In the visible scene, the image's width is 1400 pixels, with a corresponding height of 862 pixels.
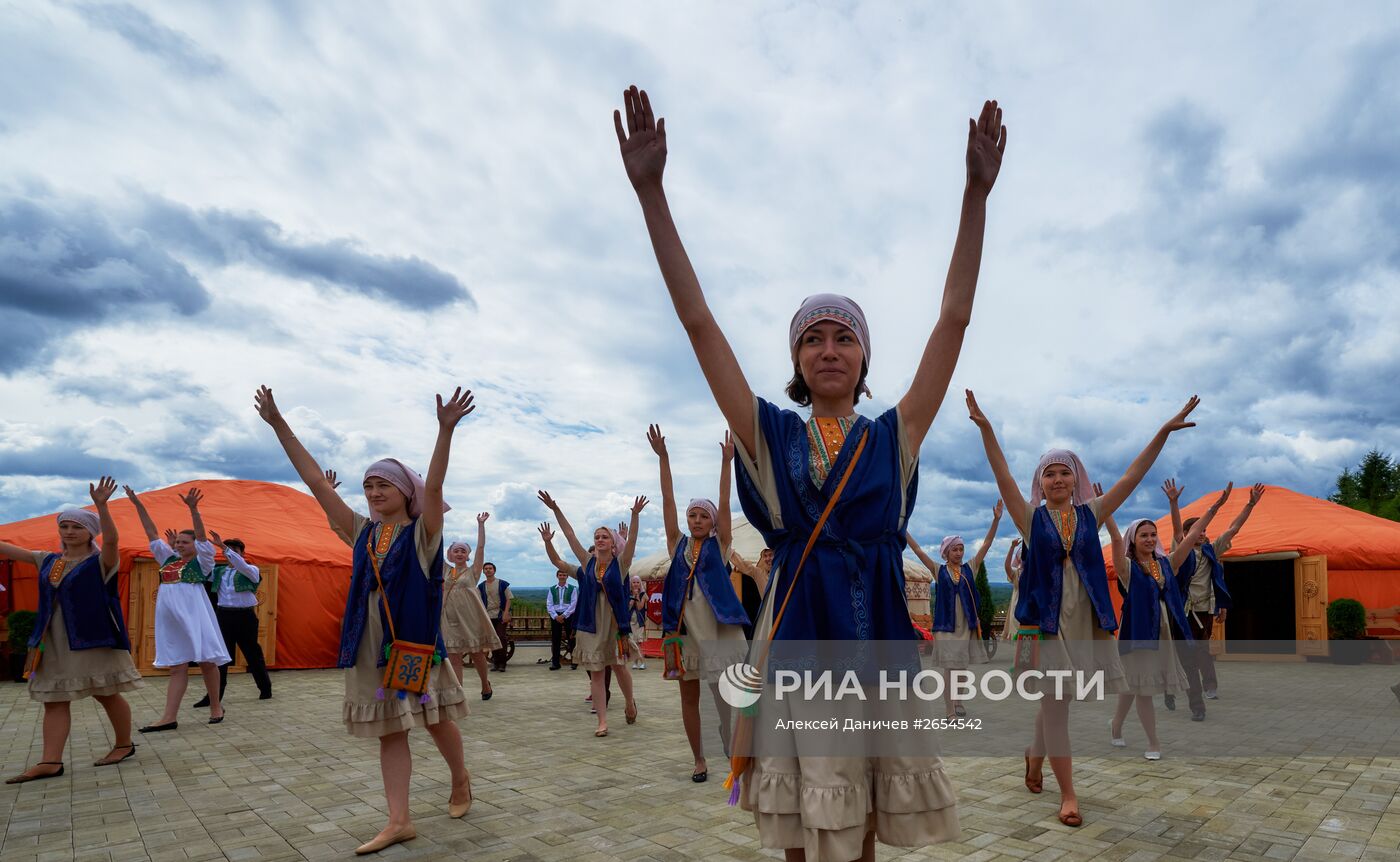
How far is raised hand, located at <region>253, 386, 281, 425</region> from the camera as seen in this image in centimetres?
468

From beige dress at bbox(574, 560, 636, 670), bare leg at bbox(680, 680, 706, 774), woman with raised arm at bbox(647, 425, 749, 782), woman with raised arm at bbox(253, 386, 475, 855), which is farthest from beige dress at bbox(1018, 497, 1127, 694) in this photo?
beige dress at bbox(574, 560, 636, 670)

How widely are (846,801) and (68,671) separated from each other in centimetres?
705

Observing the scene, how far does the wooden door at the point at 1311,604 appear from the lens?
1778 cm

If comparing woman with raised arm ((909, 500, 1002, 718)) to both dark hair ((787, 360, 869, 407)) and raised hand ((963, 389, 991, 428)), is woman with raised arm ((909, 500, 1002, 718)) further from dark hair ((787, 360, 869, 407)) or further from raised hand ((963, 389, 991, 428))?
dark hair ((787, 360, 869, 407))

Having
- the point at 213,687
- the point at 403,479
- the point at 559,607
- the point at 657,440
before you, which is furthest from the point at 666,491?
the point at 559,607

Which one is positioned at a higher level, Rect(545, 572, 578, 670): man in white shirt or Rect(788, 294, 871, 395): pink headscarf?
Rect(788, 294, 871, 395): pink headscarf

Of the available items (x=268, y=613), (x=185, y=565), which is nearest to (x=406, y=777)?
(x=185, y=565)

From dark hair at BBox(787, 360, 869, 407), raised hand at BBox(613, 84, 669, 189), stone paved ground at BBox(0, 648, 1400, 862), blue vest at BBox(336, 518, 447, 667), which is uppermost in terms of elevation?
raised hand at BBox(613, 84, 669, 189)

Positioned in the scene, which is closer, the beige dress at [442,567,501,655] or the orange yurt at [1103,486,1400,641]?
the beige dress at [442,567,501,655]

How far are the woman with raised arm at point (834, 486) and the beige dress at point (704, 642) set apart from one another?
3725mm

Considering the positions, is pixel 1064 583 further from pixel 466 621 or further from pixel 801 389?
pixel 466 621

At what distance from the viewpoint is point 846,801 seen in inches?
74.9

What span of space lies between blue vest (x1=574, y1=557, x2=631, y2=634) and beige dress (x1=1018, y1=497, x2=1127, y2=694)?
429cm

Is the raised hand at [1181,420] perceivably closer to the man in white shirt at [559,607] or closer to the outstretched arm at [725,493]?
the outstretched arm at [725,493]
